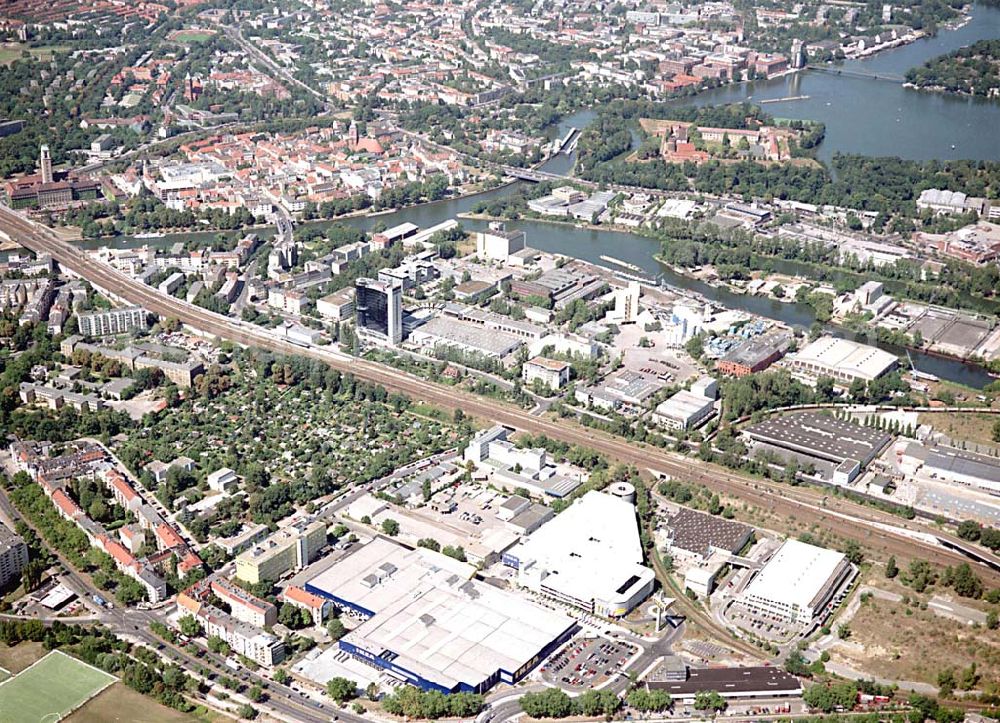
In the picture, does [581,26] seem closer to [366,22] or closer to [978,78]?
[366,22]

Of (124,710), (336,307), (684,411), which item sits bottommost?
(124,710)

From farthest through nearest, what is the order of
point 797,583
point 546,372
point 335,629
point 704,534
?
point 546,372
point 704,534
point 797,583
point 335,629

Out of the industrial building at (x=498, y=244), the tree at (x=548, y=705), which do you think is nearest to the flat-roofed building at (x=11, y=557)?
the tree at (x=548, y=705)

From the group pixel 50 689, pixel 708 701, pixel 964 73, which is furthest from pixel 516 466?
pixel 964 73

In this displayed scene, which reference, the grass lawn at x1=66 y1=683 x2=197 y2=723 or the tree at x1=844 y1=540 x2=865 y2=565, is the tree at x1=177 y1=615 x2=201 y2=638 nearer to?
the grass lawn at x1=66 y1=683 x2=197 y2=723

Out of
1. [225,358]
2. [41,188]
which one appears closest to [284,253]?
[225,358]

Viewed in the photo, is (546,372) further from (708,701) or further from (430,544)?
(708,701)
